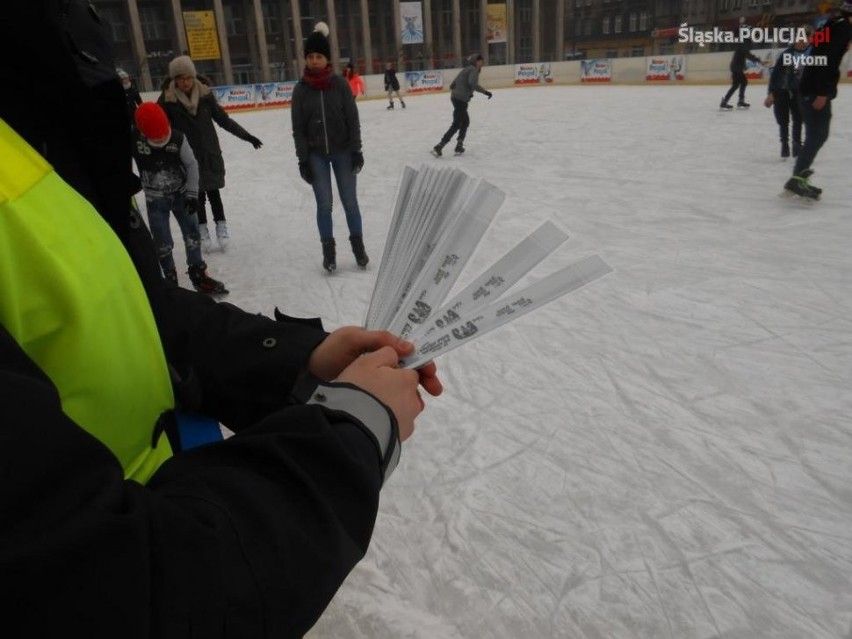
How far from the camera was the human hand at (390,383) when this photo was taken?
74 centimetres

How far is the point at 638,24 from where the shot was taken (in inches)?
1713

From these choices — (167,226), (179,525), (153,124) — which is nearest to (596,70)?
(167,226)

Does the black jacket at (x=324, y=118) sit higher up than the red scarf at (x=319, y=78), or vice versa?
the red scarf at (x=319, y=78)

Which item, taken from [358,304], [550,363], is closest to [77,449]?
[550,363]

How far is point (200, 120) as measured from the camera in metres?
5.16

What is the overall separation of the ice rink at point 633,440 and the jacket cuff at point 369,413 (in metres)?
0.19

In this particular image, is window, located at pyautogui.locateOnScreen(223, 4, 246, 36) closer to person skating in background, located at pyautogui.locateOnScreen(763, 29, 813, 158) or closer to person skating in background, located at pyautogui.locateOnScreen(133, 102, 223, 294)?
person skating in background, located at pyautogui.locateOnScreen(763, 29, 813, 158)

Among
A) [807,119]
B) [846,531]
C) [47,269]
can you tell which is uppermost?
[47,269]

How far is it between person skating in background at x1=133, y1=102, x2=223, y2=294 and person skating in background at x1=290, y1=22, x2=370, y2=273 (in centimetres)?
82

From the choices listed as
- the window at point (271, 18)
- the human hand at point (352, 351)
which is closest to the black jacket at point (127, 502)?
the human hand at point (352, 351)

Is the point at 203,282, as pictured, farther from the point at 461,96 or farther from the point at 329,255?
the point at 461,96

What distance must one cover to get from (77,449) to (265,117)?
19232 millimetres

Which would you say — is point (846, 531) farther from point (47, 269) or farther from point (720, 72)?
point (720, 72)

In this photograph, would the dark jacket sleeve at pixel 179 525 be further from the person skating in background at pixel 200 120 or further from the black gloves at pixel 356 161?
the person skating in background at pixel 200 120
